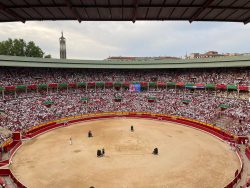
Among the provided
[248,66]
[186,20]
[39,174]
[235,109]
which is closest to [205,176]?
[39,174]

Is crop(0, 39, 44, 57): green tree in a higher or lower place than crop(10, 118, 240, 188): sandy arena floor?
higher

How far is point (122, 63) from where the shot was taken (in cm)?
6109

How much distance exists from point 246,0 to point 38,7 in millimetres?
6501

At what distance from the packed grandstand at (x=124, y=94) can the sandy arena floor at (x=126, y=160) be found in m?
7.98

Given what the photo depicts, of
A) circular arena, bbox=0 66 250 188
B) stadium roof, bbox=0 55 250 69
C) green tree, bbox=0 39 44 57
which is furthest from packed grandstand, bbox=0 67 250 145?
green tree, bbox=0 39 44 57

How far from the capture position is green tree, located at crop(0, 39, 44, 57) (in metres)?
73.5

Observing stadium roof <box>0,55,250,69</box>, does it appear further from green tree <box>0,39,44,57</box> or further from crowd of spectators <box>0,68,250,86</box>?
green tree <box>0,39,44,57</box>

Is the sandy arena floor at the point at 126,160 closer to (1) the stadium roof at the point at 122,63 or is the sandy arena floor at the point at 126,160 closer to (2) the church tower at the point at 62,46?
(1) the stadium roof at the point at 122,63

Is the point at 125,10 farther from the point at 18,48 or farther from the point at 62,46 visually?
the point at 62,46

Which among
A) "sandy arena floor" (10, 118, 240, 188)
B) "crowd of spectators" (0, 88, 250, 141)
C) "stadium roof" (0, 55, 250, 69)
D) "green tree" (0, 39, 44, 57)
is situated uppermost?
"green tree" (0, 39, 44, 57)

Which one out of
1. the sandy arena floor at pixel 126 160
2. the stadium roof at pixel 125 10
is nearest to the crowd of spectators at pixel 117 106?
the sandy arena floor at pixel 126 160

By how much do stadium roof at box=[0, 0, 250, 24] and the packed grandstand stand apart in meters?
30.1

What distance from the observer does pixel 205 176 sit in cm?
2092

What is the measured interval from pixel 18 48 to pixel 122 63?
4150 centimetres
